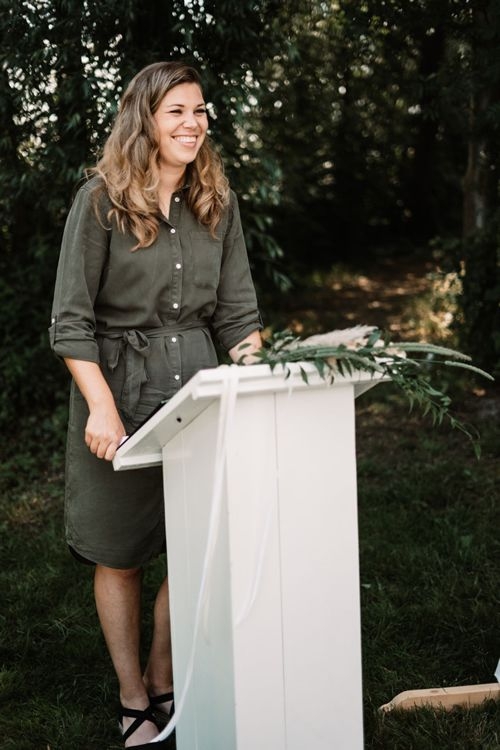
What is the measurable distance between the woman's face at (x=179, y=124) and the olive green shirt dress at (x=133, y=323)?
15 cm

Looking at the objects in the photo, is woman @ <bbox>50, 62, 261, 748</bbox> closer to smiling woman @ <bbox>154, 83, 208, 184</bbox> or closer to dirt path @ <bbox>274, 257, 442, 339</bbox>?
smiling woman @ <bbox>154, 83, 208, 184</bbox>

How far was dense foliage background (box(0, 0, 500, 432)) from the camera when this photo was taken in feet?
14.1

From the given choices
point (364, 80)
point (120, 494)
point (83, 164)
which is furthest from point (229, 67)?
point (364, 80)

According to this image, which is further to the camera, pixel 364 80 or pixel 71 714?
pixel 364 80

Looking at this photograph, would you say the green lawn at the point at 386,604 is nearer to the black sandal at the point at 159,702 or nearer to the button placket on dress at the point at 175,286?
the black sandal at the point at 159,702

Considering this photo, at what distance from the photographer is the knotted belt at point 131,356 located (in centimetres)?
251

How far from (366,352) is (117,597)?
1.25 meters

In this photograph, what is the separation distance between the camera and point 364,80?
798cm

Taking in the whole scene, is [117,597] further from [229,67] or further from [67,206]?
[67,206]

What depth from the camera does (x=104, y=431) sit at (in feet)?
7.70

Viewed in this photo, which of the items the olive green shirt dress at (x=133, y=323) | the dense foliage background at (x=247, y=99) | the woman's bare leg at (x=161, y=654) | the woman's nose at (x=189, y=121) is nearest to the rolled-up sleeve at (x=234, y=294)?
the olive green shirt dress at (x=133, y=323)

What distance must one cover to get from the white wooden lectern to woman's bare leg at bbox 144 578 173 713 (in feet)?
1.95

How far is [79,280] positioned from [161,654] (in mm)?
1244

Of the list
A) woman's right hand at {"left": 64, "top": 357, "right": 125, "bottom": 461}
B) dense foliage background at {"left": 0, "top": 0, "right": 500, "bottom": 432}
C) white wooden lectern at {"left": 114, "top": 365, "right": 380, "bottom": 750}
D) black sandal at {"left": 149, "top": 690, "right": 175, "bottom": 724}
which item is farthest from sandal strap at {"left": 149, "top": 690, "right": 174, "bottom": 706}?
dense foliage background at {"left": 0, "top": 0, "right": 500, "bottom": 432}
